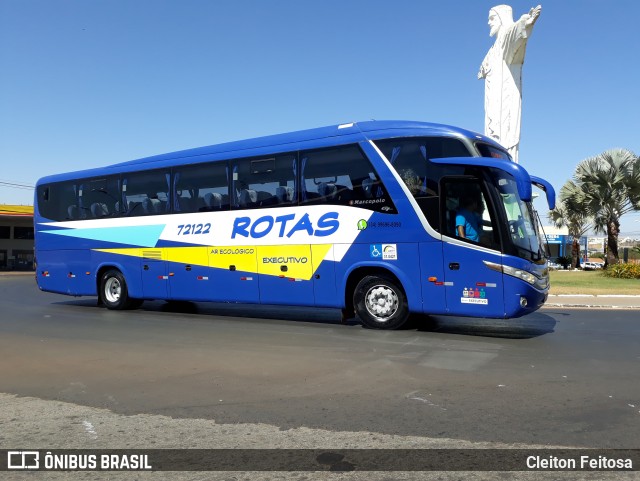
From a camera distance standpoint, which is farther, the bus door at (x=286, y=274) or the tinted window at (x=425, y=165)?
the bus door at (x=286, y=274)

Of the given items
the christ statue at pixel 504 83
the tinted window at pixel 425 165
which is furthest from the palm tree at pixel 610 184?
the tinted window at pixel 425 165

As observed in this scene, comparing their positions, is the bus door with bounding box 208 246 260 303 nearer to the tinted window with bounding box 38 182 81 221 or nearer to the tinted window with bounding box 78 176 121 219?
the tinted window with bounding box 78 176 121 219

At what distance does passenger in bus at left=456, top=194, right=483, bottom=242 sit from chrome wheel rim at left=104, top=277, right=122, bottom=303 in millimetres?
Result: 9521

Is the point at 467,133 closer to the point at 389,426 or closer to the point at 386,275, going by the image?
the point at 386,275

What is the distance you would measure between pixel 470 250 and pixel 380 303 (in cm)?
203

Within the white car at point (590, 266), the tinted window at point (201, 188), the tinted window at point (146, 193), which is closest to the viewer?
the tinted window at point (201, 188)

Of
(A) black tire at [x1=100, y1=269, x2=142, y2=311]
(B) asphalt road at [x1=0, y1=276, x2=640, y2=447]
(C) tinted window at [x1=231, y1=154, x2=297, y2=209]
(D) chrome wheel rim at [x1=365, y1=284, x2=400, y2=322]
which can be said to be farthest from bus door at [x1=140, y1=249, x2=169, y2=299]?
(D) chrome wheel rim at [x1=365, y1=284, x2=400, y2=322]

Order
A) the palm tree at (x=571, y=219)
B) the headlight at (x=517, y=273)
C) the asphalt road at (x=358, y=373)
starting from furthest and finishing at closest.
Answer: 1. the palm tree at (x=571, y=219)
2. the headlight at (x=517, y=273)
3. the asphalt road at (x=358, y=373)

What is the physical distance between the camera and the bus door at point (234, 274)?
1241 centimetres

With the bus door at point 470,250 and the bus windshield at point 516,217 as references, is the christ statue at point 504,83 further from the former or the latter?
the bus door at point 470,250

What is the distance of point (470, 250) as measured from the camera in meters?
9.71

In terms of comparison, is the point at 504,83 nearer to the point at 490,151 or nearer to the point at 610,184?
the point at 610,184

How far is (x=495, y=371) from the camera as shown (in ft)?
23.1

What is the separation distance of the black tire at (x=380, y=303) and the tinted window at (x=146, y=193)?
5.66m
